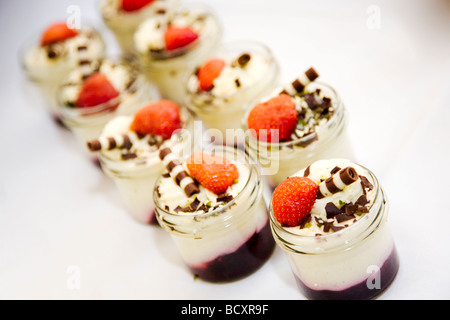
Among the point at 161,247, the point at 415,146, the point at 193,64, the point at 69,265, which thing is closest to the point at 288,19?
the point at 193,64

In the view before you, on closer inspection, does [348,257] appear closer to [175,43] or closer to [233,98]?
[233,98]

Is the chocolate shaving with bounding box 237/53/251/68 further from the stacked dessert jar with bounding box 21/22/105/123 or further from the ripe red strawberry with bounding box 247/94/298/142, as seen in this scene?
the stacked dessert jar with bounding box 21/22/105/123

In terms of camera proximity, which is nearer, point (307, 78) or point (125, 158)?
point (307, 78)

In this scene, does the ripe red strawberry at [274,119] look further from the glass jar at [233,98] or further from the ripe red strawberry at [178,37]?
the ripe red strawberry at [178,37]

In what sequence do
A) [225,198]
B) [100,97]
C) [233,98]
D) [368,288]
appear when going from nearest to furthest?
[368,288], [225,198], [233,98], [100,97]

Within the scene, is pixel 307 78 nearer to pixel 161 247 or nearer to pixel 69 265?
pixel 161 247

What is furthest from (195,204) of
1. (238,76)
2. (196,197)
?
(238,76)
